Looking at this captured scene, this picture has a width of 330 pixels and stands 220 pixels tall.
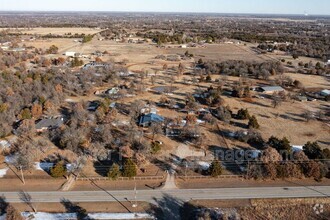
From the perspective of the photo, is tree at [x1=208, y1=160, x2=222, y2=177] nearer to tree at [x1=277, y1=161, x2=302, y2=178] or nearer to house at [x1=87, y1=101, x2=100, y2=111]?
tree at [x1=277, y1=161, x2=302, y2=178]

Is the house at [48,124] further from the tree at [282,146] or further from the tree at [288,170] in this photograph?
the tree at [288,170]

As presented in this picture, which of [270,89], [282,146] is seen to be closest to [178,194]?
[282,146]

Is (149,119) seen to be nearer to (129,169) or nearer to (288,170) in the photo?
(129,169)

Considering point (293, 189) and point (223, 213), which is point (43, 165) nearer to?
point (223, 213)

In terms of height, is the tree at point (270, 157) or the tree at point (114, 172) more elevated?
the tree at point (270, 157)

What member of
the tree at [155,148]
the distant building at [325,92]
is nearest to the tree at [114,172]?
the tree at [155,148]
